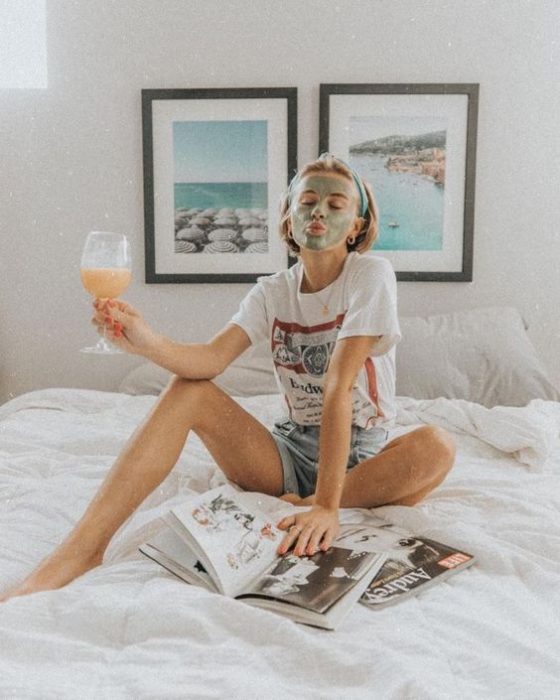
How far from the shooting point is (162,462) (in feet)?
4.02

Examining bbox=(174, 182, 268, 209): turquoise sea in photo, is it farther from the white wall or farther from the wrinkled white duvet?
the wrinkled white duvet

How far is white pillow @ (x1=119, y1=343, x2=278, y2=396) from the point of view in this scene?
2.34 m

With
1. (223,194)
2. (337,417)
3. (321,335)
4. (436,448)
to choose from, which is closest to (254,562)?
(337,417)

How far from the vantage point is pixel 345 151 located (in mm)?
2721

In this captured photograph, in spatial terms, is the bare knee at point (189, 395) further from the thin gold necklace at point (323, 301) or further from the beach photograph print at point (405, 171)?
the beach photograph print at point (405, 171)

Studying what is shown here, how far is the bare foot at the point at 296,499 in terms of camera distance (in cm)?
132

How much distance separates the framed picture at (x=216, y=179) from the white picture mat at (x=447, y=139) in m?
0.18

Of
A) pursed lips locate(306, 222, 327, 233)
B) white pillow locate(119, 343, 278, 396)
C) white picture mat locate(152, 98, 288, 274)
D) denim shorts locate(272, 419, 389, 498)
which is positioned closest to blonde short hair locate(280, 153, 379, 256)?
pursed lips locate(306, 222, 327, 233)

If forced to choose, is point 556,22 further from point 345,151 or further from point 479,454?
point 479,454

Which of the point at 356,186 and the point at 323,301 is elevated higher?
the point at 356,186

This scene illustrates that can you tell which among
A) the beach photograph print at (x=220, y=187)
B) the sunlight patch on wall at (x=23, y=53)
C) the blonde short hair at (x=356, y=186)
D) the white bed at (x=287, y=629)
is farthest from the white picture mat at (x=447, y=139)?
the white bed at (x=287, y=629)

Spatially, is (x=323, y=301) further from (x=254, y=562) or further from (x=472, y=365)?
(x=472, y=365)

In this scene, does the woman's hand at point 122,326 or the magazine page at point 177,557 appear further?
the woman's hand at point 122,326

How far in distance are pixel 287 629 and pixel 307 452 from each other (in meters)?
0.64
